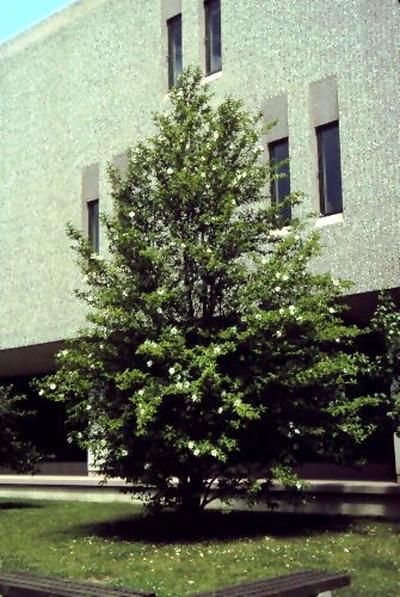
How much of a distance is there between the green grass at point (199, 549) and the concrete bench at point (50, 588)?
2.26 m

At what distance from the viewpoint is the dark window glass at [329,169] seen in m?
18.8

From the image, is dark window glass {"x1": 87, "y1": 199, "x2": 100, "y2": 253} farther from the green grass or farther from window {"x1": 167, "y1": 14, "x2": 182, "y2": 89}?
the green grass

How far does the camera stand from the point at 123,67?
23828 mm

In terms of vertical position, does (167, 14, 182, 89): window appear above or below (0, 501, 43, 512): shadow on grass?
above

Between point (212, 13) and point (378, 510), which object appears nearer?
point (378, 510)

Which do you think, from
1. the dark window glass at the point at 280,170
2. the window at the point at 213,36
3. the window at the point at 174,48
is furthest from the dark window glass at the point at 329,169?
the window at the point at 174,48

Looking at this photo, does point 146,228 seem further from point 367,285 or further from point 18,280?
point 18,280

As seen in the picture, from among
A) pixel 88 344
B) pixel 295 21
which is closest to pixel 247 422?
pixel 88 344

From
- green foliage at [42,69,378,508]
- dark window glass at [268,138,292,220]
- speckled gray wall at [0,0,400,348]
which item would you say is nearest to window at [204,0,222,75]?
speckled gray wall at [0,0,400,348]

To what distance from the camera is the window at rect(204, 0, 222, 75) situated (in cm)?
2173

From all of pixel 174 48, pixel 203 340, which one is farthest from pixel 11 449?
pixel 174 48

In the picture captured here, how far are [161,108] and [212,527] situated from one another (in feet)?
36.9

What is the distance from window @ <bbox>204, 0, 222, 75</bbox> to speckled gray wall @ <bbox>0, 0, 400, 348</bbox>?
11.1 inches

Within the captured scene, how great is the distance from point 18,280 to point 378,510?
14.1 metres
